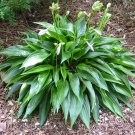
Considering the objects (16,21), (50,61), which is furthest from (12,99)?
(16,21)

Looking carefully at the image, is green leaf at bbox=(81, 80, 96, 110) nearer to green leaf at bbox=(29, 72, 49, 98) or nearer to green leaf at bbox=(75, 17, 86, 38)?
green leaf at bbox=(29, 72, 49, 98)

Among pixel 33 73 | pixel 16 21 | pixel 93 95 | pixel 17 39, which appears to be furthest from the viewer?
pixel 16 21

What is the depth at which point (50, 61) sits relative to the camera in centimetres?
383

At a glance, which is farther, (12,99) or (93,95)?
(12,99)

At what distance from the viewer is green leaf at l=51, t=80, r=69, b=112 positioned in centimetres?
350

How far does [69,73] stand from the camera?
12.2 feet

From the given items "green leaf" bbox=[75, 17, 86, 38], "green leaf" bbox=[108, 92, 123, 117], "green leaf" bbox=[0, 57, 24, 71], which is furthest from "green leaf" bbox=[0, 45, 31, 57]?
"green leaf" bbox=[108, 92, 123, 117]

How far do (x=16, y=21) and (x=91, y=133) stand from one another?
93.3 inches

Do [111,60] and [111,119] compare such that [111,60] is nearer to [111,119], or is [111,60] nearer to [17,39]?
[111,119]

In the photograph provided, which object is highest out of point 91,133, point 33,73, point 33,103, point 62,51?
point 62,51

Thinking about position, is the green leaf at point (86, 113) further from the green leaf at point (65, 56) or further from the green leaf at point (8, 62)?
the green leaf at point (8, 62)

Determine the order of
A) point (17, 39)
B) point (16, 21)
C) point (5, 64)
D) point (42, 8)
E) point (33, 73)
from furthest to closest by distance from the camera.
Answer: point (42, 8)
point (16, 21)
point (17, 39)
point (5, 64)
point (33, 73)

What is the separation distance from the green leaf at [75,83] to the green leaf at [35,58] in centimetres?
39

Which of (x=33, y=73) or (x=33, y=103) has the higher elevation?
(x=33, y=73)
